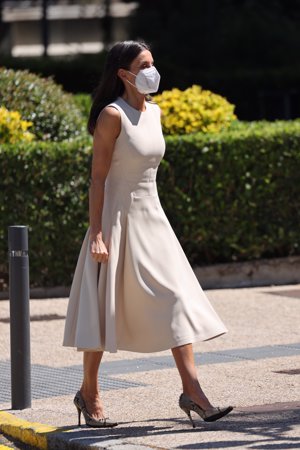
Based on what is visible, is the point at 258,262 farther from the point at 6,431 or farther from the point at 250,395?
the point at 6,431

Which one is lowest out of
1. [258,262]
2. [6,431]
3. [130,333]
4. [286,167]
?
[258,262]

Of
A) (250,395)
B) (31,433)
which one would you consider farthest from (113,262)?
(250,395)

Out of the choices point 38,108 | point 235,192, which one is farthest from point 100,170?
point 38,108

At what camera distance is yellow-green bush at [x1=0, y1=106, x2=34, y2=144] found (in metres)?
12.6

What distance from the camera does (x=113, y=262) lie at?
6.33 meters

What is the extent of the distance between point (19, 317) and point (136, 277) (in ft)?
3.29

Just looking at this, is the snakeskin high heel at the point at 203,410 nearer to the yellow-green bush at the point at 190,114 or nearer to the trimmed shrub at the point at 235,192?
the trimmed shrub at the point at 235,192

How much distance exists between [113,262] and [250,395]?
1.43m

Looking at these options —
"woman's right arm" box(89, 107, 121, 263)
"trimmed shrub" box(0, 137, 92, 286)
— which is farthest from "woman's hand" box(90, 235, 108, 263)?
"trimmed shrub" box(0, 137, 92, 286)

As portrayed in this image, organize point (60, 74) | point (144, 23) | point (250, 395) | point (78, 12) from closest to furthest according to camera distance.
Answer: point (250, 395) → point (60, 74) → point (144, 23) → point (78, 12)

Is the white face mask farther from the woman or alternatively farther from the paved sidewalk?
the paved sidewalk

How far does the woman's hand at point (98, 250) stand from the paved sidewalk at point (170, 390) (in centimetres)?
86

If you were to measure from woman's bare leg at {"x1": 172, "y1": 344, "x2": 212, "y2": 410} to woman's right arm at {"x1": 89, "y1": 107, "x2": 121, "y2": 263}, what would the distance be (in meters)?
→ 0.60

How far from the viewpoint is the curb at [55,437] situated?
5916 millimetres
